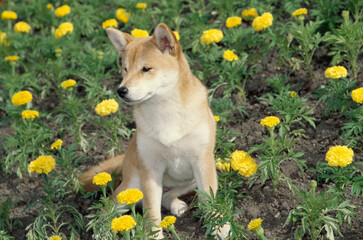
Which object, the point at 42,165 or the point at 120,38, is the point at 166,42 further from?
the point at 42,165

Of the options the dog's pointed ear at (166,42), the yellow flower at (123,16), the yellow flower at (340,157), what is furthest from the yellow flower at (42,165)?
the yellow flower at (123,16)

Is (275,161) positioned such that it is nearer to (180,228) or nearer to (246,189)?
(246,189)

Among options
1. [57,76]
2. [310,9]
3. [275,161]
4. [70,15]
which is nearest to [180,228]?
[275,161]

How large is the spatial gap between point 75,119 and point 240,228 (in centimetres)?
235

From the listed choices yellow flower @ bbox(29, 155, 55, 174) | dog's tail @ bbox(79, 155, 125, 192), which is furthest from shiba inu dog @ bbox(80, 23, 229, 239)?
yellow flower @ bbox(29, 155, 55, 174)

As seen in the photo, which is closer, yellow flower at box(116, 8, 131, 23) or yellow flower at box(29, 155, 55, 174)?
yellow flower at box(29, 155, 55, 174)

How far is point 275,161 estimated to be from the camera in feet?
13.7

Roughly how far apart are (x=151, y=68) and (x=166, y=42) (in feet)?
0.79

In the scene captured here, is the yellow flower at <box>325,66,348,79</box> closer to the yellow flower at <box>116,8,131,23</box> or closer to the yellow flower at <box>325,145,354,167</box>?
the yellow flower at <box>325,145,354,167</box>

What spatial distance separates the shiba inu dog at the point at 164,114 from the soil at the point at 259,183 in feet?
1.19

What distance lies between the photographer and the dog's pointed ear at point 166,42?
156 inches

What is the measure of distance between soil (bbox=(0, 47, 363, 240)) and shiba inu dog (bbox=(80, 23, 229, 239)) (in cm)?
36

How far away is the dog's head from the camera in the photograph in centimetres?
389

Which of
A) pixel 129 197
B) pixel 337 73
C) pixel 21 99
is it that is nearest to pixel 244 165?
pixel 129 197
